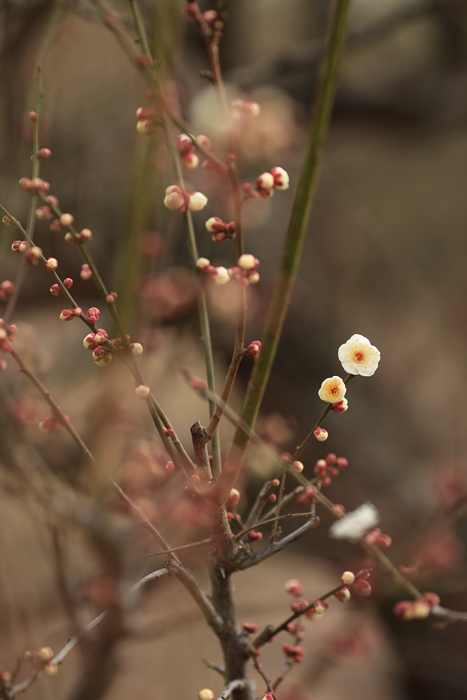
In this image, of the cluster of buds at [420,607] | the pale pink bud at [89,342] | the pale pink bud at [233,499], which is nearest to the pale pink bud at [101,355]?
the pale pink bud at [89,342]

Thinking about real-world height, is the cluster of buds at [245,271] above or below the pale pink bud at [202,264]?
below

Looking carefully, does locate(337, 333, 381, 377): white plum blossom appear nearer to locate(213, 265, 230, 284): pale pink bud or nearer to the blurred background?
locate(213, 265, 230, 284): pale pink bud

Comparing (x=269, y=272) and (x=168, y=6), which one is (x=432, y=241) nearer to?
(x=269, y=272)

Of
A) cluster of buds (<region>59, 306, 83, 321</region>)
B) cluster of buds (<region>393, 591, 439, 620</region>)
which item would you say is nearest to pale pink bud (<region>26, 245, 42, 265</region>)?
→ cluster of buds (<region>59, 306, 83, 321</region>)

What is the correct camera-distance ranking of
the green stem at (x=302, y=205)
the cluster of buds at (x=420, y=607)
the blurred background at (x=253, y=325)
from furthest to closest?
1. the blurred background at (x=253, y=325)
2. the cluster of buds at (x=420, y=607)
3. the green stem at (x=302, y=205)

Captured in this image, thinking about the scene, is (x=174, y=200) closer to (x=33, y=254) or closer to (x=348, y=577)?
(x=33, y=254)

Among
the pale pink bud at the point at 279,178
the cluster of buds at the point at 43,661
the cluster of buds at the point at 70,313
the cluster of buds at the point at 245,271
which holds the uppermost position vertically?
the pale pink bud at the point at 279,178

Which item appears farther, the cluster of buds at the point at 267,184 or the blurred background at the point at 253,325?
the blurred background at the point at 253,325

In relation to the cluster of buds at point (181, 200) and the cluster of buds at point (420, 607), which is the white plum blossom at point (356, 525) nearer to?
the cluster of buds at point (420, 607)
